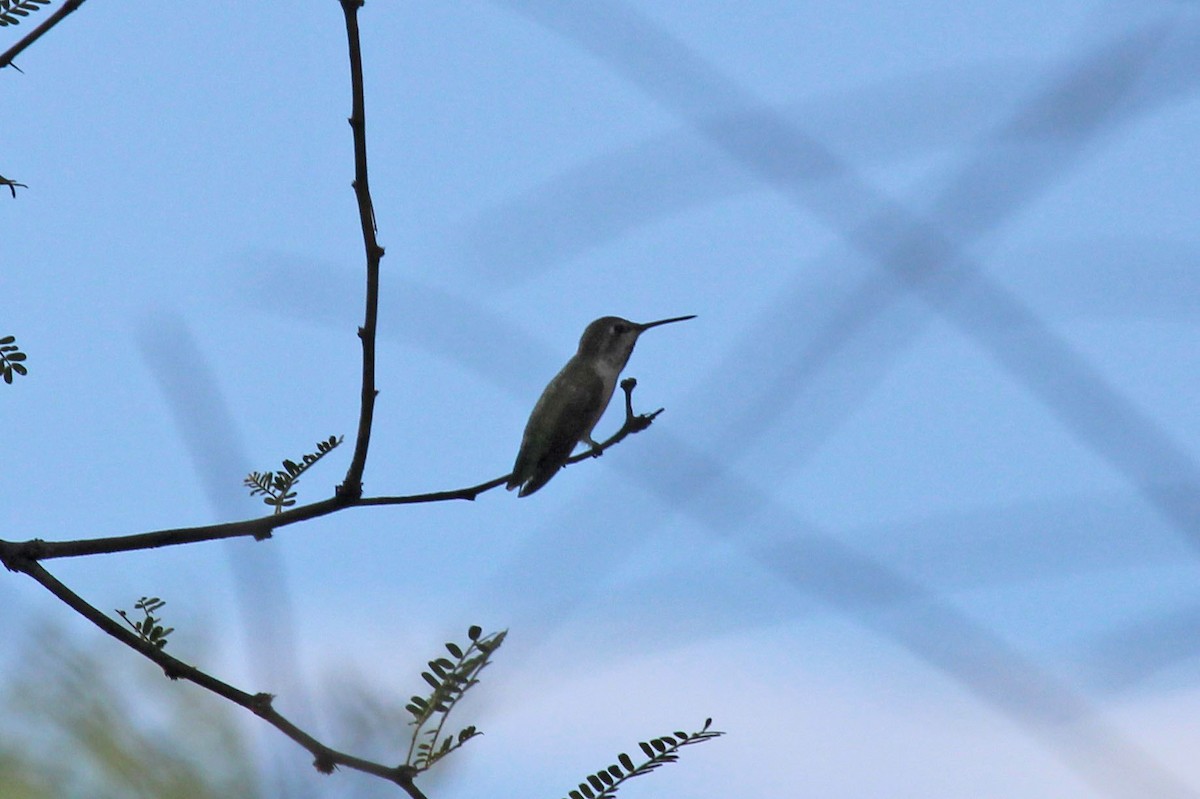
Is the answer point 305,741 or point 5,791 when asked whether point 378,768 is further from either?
point 5,791

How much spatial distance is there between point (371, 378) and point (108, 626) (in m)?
0.62

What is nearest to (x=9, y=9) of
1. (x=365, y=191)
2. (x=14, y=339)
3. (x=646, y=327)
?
(x=14, y=339)

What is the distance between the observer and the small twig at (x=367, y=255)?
2.28 m

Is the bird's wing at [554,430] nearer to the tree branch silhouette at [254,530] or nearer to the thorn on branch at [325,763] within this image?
the tree branch silhouette at [254,530]

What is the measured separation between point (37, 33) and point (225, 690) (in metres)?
1.25

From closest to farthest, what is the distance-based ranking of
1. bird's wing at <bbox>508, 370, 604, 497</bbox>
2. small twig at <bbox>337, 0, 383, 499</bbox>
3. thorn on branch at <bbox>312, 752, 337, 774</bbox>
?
thorn on branch at <bbox>312, 752, 337, 774</bbox> → small twig at <bbox>337, 0, 383, 499</bbox> → bird's wing at <bbox>508, 370, 604, 497</bbox>

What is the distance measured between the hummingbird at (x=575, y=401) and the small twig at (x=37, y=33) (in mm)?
2262

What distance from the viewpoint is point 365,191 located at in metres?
2.39

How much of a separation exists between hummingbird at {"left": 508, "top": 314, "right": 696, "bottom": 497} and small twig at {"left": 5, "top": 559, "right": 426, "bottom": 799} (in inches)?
88.0

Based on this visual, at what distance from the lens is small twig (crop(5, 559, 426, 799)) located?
1.97 meters

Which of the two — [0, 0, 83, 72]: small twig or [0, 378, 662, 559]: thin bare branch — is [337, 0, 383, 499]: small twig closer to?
[0, 378, 662, 559]: thin bare branch

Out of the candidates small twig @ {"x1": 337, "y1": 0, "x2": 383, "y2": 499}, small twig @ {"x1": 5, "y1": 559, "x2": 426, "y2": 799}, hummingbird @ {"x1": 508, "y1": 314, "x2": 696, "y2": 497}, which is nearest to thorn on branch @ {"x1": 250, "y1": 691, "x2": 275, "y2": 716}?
small twig @ {"x1": 5, "y1": 559, "x2": 426, "y2": 799}

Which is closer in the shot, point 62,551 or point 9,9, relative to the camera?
point 62,551

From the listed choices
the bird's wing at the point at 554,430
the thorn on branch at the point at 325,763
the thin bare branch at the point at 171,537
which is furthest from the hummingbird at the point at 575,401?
the thorn on branch at the point at 325,763
